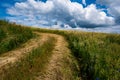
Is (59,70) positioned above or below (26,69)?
below

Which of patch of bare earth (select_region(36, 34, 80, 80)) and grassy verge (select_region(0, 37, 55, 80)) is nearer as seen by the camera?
grassy verge (select_region(0, 37, 55, 80))

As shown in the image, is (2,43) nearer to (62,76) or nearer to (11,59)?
(11,59)

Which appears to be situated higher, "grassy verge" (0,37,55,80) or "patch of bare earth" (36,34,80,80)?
"grassy verge" (0,37,55,80)

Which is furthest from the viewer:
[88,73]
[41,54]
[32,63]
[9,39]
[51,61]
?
[9,39]

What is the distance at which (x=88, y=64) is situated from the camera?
11023mm

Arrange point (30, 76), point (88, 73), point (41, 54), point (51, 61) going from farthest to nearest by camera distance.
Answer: point (41, 54) → point (51, 61) → point (88, 73) → point (30, 76)

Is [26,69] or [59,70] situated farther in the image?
[59,70]

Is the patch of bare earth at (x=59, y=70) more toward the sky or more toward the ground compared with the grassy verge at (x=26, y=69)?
more toward the ground

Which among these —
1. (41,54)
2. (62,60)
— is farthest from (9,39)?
(62,60)

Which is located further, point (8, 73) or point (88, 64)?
point (88, 64)

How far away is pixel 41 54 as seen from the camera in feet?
42.0

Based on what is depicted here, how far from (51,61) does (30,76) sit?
292 centimetres

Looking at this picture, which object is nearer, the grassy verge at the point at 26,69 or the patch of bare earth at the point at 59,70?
the grassy verge at the point at 26,69

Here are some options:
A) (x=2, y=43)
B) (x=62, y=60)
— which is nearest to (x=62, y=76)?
(x=62, y=60)
